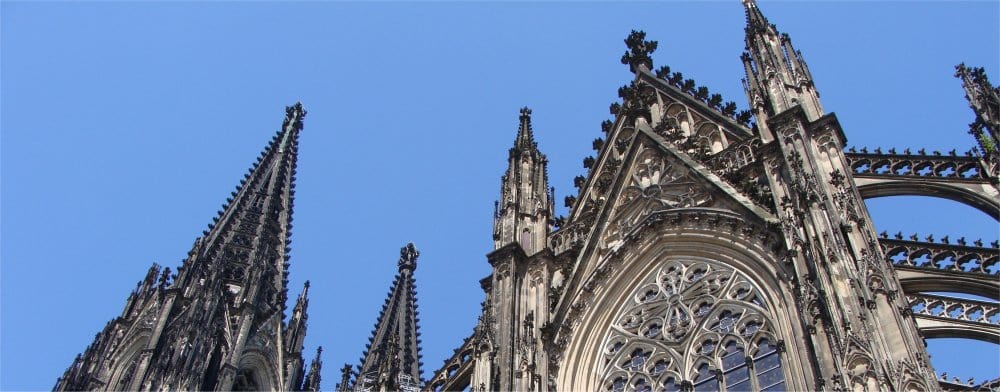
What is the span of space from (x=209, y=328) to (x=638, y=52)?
49.2 feet

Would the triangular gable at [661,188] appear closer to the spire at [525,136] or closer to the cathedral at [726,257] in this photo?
the cathedral at [726,257]

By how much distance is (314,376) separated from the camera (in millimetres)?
36344

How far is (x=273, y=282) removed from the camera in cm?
4100

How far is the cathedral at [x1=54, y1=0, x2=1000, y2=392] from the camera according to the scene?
1577cm

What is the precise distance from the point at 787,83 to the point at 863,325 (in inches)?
274

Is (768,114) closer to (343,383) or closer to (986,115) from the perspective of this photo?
(986,115)

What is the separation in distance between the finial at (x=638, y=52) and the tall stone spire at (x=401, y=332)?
10.7 meters

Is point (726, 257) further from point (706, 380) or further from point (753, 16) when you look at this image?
point (753, 16)

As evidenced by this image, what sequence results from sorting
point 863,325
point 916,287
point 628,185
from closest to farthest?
1. point 863,325
2. point 916,287
3. point 628,185

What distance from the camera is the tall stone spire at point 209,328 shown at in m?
33.9

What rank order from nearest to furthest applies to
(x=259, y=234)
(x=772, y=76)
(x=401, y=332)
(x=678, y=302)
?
(x=678, y=302) → (x=772, y=76) → (x=401, y=332) → (x=259, y=234)

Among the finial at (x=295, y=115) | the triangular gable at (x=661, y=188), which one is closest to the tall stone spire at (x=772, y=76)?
the triangular gable at (x=661, y=188)

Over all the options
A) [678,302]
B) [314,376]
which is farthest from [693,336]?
[314,376]

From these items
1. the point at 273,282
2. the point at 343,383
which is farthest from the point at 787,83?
the point at 273,282
